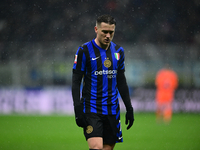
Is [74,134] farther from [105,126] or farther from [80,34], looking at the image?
[80,34]

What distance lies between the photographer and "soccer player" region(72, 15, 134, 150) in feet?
9.33

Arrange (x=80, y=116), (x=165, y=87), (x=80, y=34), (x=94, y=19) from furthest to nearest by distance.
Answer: (x=94, y=19) < (x=80, y=34) < (x=165, y=87) < (x=80, y=116)

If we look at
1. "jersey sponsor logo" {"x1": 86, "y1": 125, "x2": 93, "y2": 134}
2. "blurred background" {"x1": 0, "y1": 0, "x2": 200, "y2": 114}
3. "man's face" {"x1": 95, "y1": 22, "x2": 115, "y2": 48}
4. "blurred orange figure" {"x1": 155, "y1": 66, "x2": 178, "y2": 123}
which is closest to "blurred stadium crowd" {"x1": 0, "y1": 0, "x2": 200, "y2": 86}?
"blurred background" {"x1": 0, "y1": 0, "x2": 200, "y2": 114}

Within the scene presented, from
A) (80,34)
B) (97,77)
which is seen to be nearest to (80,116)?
(97,77)

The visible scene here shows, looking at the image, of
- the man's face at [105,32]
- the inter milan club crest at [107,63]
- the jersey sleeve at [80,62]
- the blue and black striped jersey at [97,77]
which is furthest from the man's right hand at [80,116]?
the man's face at [105,32]

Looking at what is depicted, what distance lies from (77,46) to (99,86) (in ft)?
25.2

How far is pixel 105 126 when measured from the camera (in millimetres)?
2951

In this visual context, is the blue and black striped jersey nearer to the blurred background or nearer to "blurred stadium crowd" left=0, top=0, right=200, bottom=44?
the blurred background

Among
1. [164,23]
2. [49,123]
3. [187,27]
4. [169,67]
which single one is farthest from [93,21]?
[49,123]

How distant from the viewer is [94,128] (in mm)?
2812

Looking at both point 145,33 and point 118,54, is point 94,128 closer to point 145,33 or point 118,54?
point 118,54

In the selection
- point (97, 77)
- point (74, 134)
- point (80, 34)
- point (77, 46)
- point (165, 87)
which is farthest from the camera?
point (80, 34)

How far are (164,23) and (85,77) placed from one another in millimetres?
11129

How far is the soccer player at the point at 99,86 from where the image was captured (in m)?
2.84
